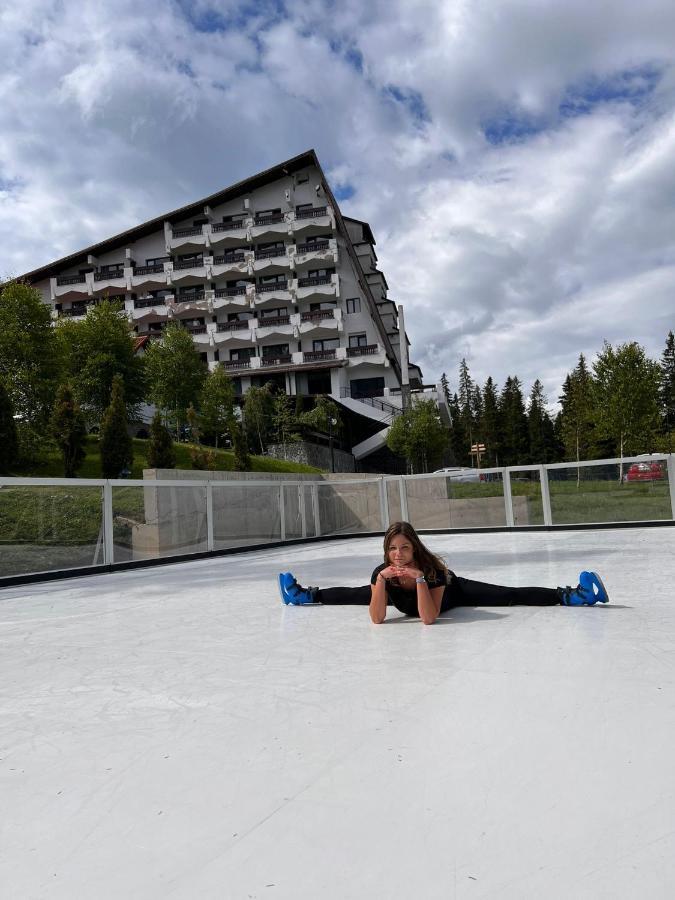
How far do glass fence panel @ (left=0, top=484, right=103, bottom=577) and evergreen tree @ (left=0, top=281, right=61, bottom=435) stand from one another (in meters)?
16.6

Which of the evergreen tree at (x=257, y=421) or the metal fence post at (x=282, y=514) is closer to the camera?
the metal fence post at (x=282, y=514)

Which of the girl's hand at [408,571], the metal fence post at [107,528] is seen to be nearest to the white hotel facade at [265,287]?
the metal fence post at [107,528]

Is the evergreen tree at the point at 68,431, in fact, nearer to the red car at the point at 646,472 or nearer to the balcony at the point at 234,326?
the red car at the point at 646,472

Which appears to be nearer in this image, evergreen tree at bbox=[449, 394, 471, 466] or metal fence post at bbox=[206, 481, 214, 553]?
metal fence post at bbox=[206, 481, 214, 553]

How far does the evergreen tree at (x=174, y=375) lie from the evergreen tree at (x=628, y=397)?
67.5ft

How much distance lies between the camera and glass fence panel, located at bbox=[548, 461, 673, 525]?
45.5ft

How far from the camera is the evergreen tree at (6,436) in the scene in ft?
64.8

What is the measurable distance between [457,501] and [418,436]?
1930 cm

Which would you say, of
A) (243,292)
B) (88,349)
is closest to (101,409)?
(88,349)

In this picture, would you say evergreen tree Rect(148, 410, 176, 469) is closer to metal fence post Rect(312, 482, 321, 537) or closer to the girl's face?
metal fence post Rect(312, 482, 321, 537)

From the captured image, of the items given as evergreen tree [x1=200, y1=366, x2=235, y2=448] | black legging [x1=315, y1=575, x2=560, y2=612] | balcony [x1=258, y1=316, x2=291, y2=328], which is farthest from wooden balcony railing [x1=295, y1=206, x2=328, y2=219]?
black legging [x1=315, y1=575, x2=560, y2=612]

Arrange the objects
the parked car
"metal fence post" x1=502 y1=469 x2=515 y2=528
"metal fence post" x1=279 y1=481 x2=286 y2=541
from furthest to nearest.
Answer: the parked car, "metal fence post" x1=502 y1=469 x2=515 y2=528, "metal fence post" x1=279 y1=481 x2=286 y2=541

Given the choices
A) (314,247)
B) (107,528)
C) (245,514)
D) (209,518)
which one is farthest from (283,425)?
(107,528)

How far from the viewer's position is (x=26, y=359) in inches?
988
